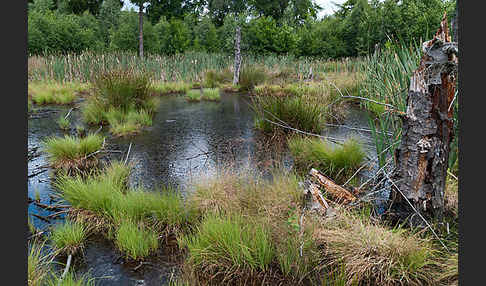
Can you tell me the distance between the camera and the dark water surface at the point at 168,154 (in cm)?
249

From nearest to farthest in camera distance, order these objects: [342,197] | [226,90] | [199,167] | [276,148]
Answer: [342,197] → [199,167] → [276,148] → [226,90]

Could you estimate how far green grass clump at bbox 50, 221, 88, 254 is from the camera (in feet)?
8.61

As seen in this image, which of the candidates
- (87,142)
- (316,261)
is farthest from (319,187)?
(87,142)

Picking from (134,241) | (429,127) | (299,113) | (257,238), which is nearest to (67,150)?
(134,241)

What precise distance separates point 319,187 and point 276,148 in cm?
226

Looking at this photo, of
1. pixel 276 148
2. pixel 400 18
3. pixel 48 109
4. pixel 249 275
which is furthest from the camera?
pixel 400 18

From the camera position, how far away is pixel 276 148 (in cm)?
519

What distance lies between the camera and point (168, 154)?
16.6ft

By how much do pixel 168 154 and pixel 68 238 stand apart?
251 centimetres

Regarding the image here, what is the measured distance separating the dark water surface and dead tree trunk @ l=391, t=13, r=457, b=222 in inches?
62.2

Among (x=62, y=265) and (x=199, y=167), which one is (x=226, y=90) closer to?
(x=199, y=167)

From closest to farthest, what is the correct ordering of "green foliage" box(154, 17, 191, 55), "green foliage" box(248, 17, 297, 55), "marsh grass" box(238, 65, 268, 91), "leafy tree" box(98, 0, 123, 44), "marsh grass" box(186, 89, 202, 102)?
"marsh grass" box(186, 89, 202, 102) → "marsh grass" box(238, 65, 268, 91) → "green foliage" box(248, 17, 297, 55) → "green foliage" box(154, 17, 191, 55) → "leafy tree" box(98, 0, 123, 44)

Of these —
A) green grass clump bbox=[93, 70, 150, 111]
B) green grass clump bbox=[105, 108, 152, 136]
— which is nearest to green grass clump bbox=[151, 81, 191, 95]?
green grass clump bbox=[93, 70, 150, 111]

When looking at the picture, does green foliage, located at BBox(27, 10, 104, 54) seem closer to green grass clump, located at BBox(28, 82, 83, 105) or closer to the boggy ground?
green grass clump, located at BBox(28, 82, 83, 105)
